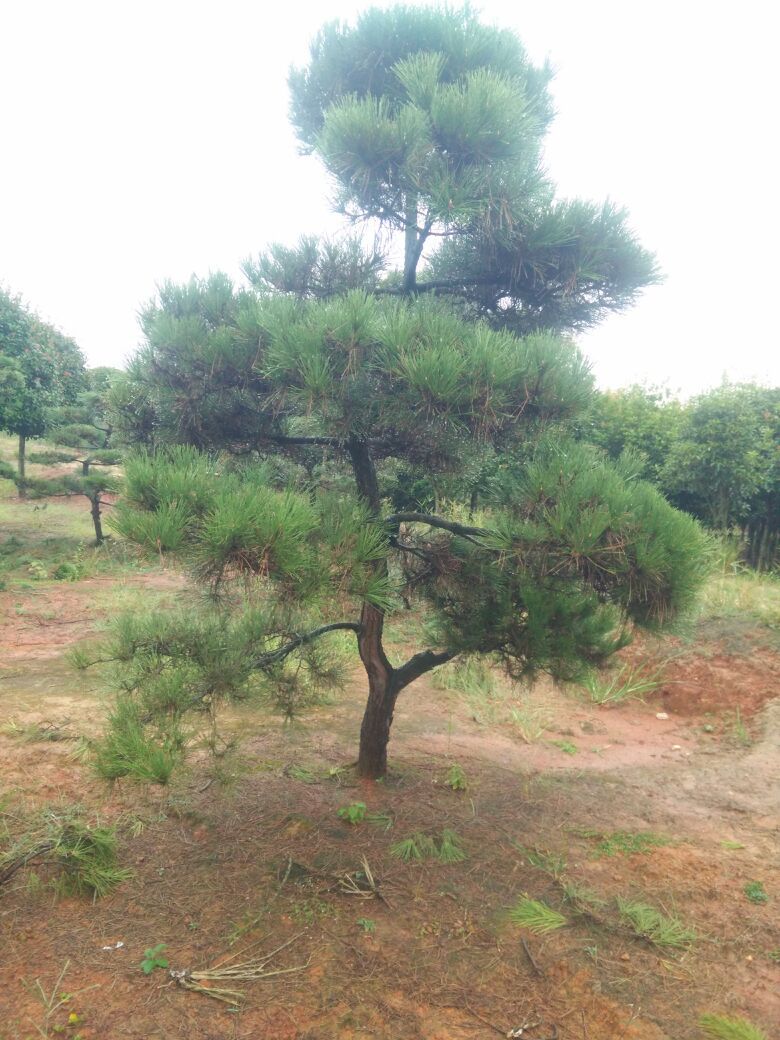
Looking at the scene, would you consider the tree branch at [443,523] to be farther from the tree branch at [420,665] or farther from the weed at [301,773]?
the weed at [301,773]

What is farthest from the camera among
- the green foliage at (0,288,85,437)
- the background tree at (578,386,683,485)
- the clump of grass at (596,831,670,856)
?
the background tree at (578,386,683,485)

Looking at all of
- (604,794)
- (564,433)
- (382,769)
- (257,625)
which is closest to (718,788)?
(604,794)

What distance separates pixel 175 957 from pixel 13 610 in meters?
6.10

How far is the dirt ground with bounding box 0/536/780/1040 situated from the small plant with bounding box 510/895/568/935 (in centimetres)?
3

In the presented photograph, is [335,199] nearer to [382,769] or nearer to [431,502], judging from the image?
[431,502]

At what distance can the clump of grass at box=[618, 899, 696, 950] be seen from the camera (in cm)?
248

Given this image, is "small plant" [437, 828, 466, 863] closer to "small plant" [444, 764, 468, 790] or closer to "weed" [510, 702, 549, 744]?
"small plant" [444, 764, 468, 790]

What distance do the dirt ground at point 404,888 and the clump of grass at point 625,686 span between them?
27.3 inches

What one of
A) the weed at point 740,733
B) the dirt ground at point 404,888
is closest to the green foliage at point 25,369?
the dirt ground at point 404,888

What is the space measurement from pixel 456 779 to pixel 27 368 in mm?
8453

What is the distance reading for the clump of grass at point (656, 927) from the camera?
8.14ft

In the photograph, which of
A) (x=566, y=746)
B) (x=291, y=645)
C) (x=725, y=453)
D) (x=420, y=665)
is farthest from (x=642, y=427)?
(x=291, y=645)

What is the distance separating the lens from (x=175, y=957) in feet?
7.54

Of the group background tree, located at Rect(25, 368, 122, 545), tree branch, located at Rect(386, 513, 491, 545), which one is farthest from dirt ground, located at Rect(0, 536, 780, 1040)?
background tree, located at Rect(25, 368, 122, 545)
